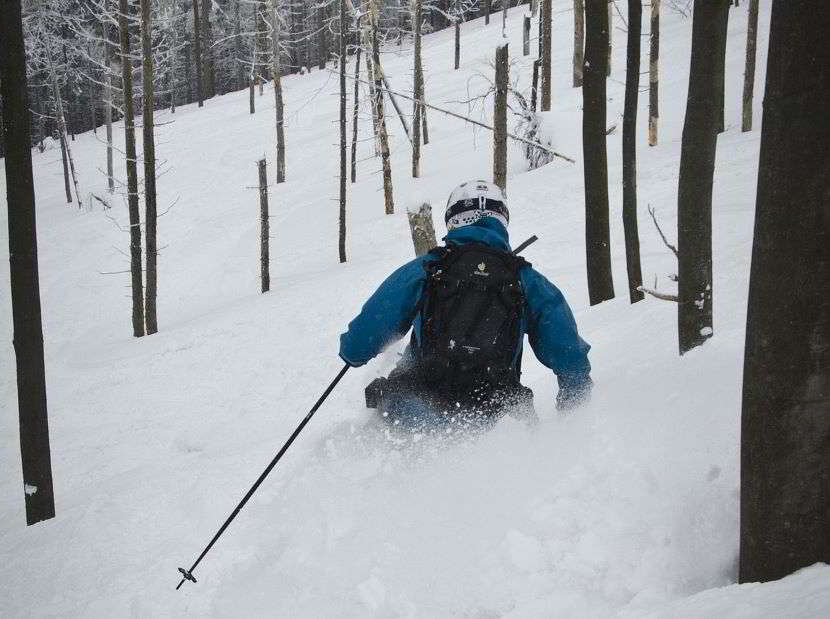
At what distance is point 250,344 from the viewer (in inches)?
466

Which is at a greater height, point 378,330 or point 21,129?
point 21,129

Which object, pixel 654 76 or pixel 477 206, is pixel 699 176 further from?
pixel 654 76

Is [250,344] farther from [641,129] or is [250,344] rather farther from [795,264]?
[641,129]

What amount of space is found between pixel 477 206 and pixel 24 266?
4.90 m

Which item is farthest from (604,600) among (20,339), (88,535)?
(20,339)

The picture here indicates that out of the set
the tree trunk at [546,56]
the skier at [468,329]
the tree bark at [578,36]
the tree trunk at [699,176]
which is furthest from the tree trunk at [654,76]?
the skier at [468,329]

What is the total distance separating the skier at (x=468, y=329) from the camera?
123 inches

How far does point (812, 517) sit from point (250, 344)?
36.5 feet

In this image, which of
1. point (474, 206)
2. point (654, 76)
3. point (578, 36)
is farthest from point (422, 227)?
point (578, 36)

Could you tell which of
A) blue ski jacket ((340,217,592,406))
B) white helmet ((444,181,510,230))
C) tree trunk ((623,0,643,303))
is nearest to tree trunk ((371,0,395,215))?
tree trunk ((623,0,643,303))

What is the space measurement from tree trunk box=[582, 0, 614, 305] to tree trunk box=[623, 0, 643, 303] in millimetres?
245

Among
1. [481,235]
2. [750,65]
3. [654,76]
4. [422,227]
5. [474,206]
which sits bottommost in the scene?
[422,227]

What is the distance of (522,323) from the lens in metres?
3.28

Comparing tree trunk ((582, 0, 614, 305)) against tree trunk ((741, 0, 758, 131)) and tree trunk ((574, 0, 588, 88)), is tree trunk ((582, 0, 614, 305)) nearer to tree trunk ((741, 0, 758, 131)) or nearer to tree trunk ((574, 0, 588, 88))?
tree trunk ((741, 0, 758, 131))
